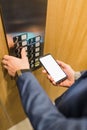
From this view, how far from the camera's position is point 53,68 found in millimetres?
749

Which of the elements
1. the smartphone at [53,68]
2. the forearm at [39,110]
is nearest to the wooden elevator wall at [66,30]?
the smartphone at [53,68]

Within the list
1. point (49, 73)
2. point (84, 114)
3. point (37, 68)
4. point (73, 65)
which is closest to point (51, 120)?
point (84, 114)

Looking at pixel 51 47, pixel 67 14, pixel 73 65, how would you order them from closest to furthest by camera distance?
1. pixel 67 14
2. pixel 51 47
3. pixel 73 65

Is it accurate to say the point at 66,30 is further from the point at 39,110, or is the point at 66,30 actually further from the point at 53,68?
the point at 39,110

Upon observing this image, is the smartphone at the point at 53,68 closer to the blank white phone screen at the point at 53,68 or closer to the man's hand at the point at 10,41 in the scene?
the blank white phone screen at the point at 53,68

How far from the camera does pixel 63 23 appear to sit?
0.76 m

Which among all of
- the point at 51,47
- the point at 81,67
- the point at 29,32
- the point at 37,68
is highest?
the point at 29,32

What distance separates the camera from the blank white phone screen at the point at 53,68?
0.74 metres

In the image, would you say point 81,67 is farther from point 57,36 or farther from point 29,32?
point 29,32

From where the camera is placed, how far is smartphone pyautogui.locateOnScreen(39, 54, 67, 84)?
74 centimetres

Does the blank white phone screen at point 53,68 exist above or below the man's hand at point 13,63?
below

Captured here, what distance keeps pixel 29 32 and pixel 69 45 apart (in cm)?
29

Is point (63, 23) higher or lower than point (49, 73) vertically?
higher

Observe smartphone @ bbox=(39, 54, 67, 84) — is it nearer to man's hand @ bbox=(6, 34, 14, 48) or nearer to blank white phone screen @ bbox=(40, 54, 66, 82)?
blank white phone screen @ bbox=(40, 54, 66, 82)
